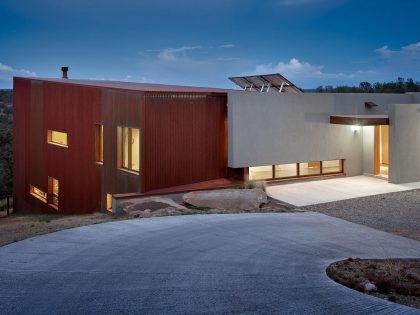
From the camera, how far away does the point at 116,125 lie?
49.8ft

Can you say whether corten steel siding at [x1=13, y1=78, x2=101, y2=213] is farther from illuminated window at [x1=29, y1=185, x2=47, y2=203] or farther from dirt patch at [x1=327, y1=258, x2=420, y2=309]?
dirt patch at [x1=327, y1=258, x2=420, y2=309]

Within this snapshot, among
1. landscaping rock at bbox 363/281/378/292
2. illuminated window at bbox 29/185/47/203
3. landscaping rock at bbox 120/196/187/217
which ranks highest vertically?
landscaping rock at bbox 120/196/187/217

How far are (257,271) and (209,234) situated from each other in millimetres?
2631

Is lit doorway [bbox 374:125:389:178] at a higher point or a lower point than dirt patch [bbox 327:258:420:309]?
higher

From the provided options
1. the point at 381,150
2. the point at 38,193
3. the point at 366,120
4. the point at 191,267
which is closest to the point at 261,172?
the point at 366,120

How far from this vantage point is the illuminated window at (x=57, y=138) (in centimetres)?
1875

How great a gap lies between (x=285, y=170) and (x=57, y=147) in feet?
29.6

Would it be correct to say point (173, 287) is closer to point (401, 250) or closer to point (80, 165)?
point (401, 250)

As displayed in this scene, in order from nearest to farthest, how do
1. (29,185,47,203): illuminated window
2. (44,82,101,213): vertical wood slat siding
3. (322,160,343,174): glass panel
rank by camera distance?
1. (44,82,101,213): vertical wood slat siding
2. (322,160,343,174): glass panel
3. (29,185,47,203): illuminated window

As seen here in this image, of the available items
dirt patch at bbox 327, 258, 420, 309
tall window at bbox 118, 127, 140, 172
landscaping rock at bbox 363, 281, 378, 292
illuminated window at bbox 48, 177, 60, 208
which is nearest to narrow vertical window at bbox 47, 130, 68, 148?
illuminated window at bbox 48, 177, 60, 208

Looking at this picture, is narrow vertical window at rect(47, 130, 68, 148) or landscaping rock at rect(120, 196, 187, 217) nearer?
landscaping rock at rect(120, 196, 187, 217)

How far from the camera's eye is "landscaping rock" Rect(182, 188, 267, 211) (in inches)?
518

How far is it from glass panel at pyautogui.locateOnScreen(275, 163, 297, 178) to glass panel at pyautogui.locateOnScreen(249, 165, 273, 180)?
0.29 meters

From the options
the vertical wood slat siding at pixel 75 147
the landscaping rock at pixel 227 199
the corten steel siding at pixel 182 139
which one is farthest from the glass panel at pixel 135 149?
the vertical wood slat siding at pixel 75 147
